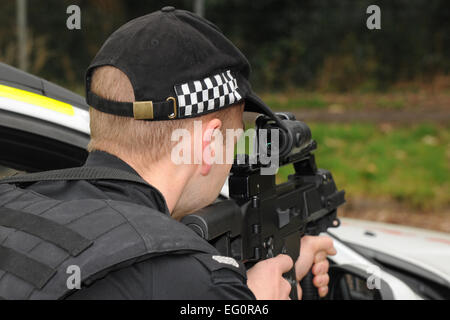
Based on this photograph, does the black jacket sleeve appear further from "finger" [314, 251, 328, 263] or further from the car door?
"finger" [314, 251, 328, 263]

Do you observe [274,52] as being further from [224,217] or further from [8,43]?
[224,217]

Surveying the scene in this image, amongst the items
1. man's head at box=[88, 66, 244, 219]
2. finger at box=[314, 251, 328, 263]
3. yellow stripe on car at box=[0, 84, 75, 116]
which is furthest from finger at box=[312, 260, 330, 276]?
yellow stripe on car at box=[0, 84, 75, 116]

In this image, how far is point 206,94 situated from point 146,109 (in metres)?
0.15

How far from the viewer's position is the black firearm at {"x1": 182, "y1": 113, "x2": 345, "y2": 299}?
173 centimetres

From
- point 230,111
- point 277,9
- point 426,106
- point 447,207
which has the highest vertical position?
point 277,9

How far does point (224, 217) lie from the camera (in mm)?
1726

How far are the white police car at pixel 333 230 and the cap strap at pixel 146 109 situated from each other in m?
0.57

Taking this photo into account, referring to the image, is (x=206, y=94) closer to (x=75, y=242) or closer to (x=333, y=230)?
(x=75, y=242)

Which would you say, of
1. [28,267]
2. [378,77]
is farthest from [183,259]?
[378,77]

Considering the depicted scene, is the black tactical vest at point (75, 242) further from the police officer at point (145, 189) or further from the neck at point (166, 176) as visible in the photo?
the neck at point (166, 176)

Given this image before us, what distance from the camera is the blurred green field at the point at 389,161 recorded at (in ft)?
20.6

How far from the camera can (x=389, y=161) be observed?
716 centimetres

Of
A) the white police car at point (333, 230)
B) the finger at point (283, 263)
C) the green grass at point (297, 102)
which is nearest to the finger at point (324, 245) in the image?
the white police car at point (333, 230)

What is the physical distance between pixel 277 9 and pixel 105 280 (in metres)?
13.6
